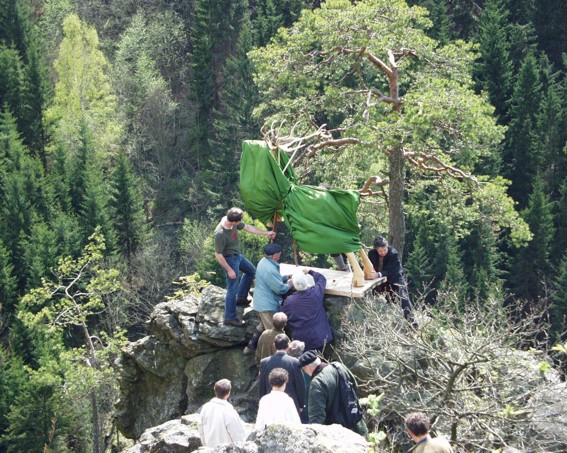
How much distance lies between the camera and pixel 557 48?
54312mm

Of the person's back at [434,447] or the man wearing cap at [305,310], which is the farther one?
the man wearing cap at [305,310]

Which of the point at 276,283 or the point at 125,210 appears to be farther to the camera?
the point at 125,210

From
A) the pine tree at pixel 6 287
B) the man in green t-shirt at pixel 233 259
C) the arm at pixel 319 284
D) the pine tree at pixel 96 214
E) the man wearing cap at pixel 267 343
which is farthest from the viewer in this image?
the pine tree at pixel 96 214

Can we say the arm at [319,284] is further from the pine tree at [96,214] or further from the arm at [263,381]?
the pine tree at [96,214]

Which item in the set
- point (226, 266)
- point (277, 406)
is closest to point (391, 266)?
point (226, 266)

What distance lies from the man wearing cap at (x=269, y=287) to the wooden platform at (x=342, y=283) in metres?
0.64

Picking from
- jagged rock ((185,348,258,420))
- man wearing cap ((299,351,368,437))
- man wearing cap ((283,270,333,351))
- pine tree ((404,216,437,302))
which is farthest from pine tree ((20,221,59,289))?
man wearing cap ((299,351,368,437))

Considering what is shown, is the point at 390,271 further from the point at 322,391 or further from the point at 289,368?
the point at 322,391

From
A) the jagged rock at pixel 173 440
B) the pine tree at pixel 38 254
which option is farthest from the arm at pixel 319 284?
the pine tree at pixel 38 254

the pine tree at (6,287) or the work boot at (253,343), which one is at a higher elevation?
the work boot at (253,343)

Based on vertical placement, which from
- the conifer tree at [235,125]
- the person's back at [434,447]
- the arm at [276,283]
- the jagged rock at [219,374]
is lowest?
the conifer tree at [235,125]

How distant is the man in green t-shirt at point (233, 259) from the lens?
14266 mm

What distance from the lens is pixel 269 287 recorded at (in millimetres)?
13742

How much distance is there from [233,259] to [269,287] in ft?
3.62
